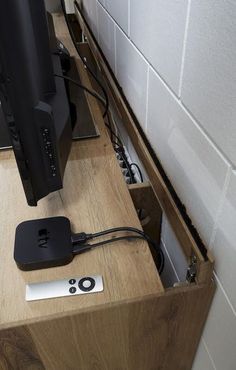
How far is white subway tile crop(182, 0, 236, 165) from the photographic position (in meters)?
0.42

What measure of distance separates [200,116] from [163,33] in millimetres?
225

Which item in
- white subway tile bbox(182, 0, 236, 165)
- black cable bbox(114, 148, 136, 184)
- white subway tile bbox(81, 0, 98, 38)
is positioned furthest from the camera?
white subway tile bbox(81, 0, 98, 38)

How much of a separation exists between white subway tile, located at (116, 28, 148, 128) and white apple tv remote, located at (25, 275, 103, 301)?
1.62ft

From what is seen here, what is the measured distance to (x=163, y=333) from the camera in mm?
687

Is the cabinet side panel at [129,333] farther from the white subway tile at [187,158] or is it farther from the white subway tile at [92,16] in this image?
the white subway tile at [92,16]

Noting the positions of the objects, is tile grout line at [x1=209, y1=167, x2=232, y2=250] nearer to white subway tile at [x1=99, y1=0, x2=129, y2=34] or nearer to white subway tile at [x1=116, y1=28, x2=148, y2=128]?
white subway tile at [x1=116, y1=28, x2=148, y2=128]

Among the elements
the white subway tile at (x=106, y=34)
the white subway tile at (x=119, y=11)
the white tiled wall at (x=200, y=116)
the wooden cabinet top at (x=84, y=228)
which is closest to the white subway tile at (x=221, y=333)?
the white tiled wall at (x=200, y=116)

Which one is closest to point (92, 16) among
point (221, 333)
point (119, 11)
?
point (119, 11)

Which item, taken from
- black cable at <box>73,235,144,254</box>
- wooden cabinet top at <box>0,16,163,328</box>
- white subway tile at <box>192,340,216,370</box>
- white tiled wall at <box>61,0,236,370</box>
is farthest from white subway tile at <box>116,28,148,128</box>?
white subway tile at <box>192,340,216,370</box>

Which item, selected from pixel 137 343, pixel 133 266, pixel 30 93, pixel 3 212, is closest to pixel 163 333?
pixel 137 343

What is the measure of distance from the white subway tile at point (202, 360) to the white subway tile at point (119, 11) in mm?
890

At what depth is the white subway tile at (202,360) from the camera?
2.28 ft

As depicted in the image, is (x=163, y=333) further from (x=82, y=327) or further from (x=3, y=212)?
(x=3, y=212)

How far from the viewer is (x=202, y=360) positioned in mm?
741
